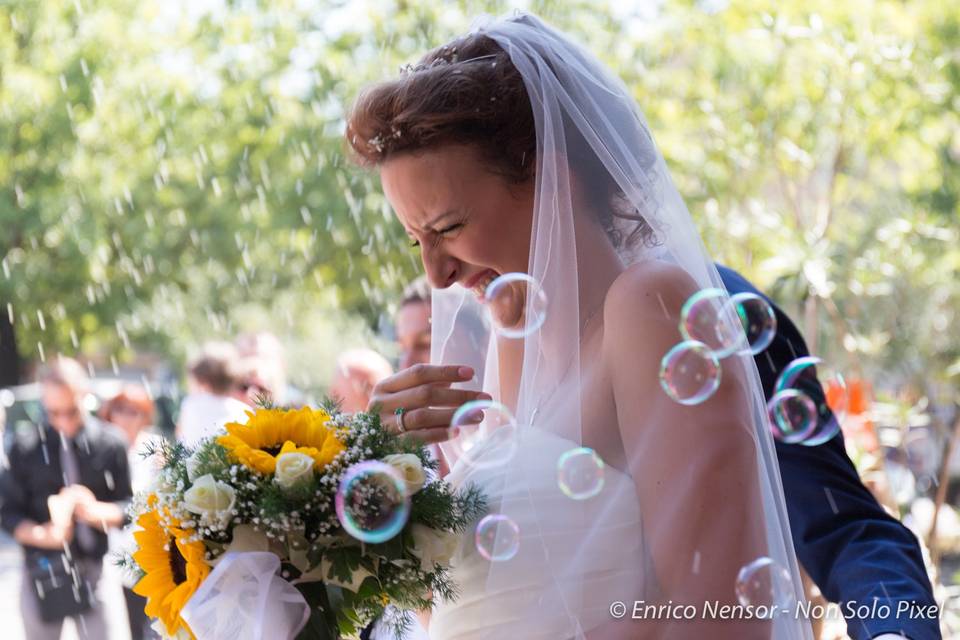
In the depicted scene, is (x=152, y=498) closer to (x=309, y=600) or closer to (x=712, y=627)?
(x=309, y=600)

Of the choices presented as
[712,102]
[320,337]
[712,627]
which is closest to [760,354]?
[712,627]

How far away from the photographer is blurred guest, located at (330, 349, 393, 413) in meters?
4.97

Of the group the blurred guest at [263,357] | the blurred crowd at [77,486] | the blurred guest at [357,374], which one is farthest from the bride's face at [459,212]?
the blurred guest at [263,357]

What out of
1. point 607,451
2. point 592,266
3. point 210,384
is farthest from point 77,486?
point 607,451

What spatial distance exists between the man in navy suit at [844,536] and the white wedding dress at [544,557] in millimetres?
395

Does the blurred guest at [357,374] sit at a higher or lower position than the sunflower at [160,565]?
higher

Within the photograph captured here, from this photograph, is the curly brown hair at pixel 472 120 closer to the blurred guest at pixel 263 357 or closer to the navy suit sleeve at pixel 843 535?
the navy suit sleeve at pixel 843 535

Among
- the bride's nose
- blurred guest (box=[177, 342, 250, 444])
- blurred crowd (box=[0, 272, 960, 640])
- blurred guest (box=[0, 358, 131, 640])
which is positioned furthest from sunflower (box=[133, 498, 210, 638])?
blurred guest (box=[0, 358, 131, 640])

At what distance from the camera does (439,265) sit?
2.21 meters

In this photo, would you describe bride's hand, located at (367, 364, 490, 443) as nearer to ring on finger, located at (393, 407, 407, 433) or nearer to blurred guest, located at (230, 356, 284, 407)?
ring on finger, located at (393, 407, 407, 433)

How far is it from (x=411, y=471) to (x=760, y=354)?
3.12 ft

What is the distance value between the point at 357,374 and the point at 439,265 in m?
2.87

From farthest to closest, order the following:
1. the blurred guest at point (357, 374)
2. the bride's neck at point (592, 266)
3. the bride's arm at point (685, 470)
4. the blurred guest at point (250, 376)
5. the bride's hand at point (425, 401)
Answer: the blurred guest at point (250, 376) < the blurred guest at point (357, 374) < the bride's neck at point (592, 266) < the bride's hand at point (425, 401) < the bride's arm at point (685, 470)

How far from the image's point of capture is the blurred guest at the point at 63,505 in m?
6.23
